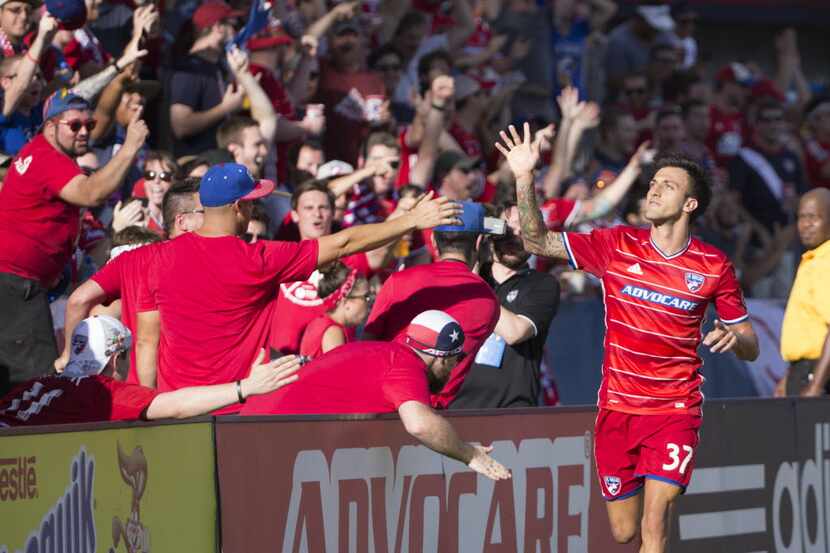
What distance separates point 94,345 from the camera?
658cm

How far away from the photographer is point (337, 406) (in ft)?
22.5

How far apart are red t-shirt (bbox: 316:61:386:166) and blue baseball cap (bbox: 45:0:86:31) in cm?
381

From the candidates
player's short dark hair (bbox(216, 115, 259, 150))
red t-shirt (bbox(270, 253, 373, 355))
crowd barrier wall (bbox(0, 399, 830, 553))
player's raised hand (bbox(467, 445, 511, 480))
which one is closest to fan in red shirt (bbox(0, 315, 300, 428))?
crowd barrier wall (bbox(0, 399, 830, 553))

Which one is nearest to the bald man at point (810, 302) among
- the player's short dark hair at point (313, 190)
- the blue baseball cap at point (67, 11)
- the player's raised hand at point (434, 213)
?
the player's short dark hair at point (313, 190)

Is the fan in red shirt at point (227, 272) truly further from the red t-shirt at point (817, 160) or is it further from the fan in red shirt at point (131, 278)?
the red t-shirt at point (817, 160)

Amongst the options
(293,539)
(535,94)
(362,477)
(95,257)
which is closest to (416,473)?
(362,477)

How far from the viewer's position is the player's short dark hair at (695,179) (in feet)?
24.5

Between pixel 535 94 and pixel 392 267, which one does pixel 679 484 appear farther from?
pixel 535 94

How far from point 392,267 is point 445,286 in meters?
3.10

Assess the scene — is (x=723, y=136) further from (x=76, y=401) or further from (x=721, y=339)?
(x=76, y=401)

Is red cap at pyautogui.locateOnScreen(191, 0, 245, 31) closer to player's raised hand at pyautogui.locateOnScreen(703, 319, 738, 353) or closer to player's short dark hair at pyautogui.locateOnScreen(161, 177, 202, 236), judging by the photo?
player's short dark hair at pyautogui.locateOnScreen(161, 177, 202, 236)

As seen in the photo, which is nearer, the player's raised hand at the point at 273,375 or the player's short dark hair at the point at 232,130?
the player's raised hand at the point at 273,375

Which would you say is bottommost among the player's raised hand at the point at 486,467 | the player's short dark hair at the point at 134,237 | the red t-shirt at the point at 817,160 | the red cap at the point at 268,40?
the red t-shirt at the point at 817,160

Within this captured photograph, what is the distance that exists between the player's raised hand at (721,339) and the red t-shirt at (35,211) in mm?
3384
